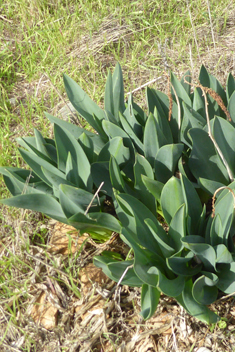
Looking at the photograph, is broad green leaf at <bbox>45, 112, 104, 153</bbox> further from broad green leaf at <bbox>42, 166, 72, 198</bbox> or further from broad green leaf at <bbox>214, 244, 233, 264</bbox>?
broad green leaf at <bbox>214, 244, 233, 264</bbox>

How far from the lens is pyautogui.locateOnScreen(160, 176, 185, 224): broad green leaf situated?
1.16m

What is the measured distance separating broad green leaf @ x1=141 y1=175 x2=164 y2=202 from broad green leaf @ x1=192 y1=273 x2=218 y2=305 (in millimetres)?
335

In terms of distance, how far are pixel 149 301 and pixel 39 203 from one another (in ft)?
1.66

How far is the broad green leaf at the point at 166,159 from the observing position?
4.17 ft

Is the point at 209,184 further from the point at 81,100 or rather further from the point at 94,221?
the point at 81,100

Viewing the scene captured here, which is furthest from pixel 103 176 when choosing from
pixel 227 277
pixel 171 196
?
pixel 227 277

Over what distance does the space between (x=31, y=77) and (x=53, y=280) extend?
168cm

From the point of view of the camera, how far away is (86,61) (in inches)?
102

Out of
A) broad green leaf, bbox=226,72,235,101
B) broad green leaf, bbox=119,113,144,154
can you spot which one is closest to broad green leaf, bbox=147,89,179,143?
broad green leaf, bbox=119,113,144,154

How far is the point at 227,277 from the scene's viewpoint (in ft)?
3.82

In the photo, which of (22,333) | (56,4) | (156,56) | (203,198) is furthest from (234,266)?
(56,4)

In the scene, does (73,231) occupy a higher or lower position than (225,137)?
lower

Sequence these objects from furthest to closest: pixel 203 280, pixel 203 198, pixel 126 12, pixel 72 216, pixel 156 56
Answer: pixel 126 12 < pixel 156 56 < pixel 203 198 < pixel 72 216 < pixel 203 280

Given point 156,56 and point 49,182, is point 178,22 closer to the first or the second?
point 156,56
